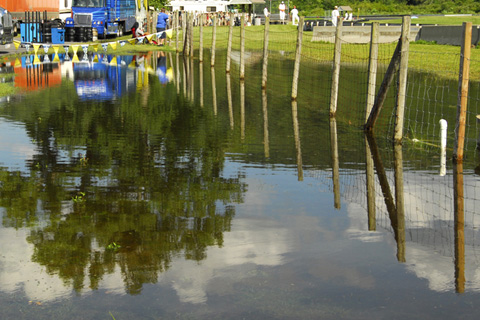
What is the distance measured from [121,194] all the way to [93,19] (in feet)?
134

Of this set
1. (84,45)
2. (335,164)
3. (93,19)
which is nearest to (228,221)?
(335,164)

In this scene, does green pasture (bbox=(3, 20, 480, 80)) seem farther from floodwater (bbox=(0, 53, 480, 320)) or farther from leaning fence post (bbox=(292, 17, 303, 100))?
floodwater (bbox=(0, 53, 480, 320))

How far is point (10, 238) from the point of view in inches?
348

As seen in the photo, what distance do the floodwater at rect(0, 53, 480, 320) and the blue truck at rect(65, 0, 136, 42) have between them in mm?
31268

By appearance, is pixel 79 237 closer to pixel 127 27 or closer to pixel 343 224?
pixel 343 224

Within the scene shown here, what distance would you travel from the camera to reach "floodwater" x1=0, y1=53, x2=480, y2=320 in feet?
23.2

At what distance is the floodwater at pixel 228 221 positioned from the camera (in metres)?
7.07

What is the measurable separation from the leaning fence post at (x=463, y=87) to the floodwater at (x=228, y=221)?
1.18 ft

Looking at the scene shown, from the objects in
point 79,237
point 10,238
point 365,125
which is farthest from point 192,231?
point 365,125

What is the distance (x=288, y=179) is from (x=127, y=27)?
1815 inches

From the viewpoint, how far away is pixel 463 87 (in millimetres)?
13055

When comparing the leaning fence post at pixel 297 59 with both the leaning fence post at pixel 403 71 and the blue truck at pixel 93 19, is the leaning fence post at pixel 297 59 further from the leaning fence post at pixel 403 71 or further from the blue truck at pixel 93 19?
the blue truck at pixel 93 19

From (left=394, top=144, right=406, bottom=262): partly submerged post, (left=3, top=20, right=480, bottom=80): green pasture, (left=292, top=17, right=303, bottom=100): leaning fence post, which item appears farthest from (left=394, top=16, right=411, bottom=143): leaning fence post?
(left=3, top=20, right=480, bottom=80): green pasture

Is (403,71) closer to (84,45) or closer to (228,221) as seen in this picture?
(228,221)
